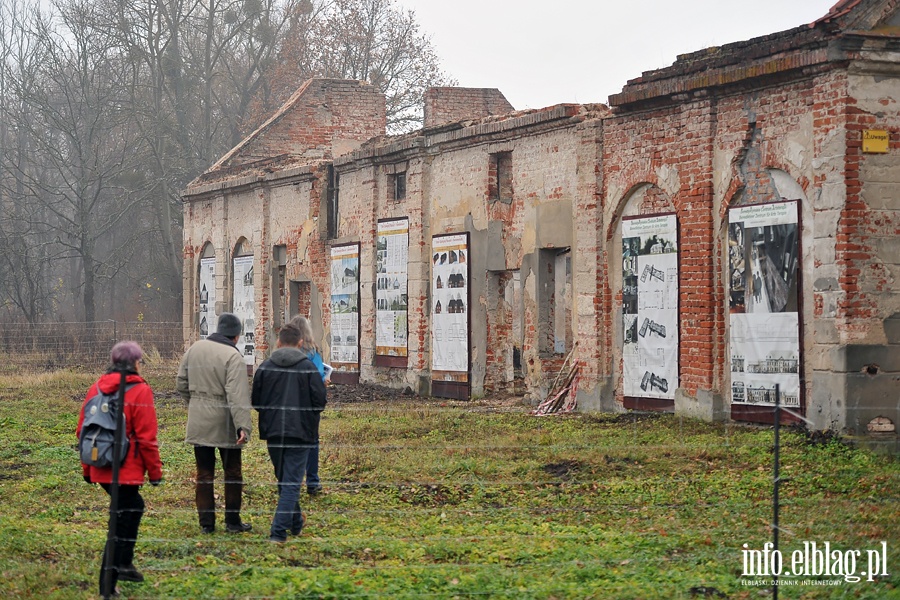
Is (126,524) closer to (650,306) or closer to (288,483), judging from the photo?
(288,483)

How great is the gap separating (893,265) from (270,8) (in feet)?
130

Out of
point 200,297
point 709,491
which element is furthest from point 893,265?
point 200,297

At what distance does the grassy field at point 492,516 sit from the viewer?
A: 8430 millimetres

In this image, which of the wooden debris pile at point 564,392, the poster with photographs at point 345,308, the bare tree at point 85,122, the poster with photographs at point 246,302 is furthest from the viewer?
the bare tree at point 85,122

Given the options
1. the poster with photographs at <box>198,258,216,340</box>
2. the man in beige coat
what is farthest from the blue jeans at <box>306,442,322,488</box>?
the poster with photographs at <box>198,258,216,340</box>

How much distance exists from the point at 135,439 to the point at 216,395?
178cm

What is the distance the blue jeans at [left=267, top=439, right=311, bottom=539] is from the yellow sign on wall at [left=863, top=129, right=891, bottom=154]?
28.0 ft

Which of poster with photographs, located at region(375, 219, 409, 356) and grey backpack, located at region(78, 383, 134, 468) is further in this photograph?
poster with photographs, located at region(375, 219, 409, 356)

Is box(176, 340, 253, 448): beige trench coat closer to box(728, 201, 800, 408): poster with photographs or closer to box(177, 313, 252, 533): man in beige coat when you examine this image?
box(177, 313, 252, 533): man in beige coat

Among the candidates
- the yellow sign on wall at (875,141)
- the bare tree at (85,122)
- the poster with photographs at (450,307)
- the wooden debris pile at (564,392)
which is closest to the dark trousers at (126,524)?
the yellow sign on wall at (875,141)

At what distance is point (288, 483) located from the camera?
32.6 ft

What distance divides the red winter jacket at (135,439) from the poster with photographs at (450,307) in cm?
1474

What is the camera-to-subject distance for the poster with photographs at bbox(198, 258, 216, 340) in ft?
115

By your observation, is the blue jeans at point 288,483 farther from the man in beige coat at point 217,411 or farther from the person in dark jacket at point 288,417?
the man in beige coat at point 217,411
